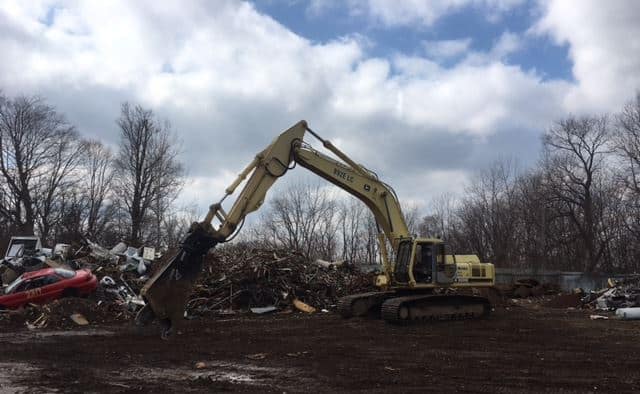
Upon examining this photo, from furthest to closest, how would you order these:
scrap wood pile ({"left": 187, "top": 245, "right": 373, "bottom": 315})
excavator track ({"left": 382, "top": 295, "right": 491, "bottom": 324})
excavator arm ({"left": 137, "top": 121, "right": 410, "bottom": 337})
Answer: scrap wood pile ({"left": 187, "top": 245, "right": 373, "bottom": 315}) → excavator track ({"left": 382, "top": 295, "right": 491, "bottom": 324}) → excavator arm ({"left": 137, "top": 121, "right": 410, "bottom": 337})

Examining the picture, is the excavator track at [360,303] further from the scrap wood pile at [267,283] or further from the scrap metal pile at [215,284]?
the scrap wood pile at [267,283]

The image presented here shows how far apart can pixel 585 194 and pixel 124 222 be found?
1643 inches

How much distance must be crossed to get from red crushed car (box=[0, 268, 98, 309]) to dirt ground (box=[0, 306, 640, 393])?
3277 mm

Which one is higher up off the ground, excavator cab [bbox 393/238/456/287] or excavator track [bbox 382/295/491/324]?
excavator cab [bbox 393/238/456/287]

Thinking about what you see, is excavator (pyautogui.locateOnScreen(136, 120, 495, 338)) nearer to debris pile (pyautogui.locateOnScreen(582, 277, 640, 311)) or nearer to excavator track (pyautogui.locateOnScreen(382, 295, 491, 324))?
excavator track (pyautogui.locateOnScreen(382, 295, 491, 324))

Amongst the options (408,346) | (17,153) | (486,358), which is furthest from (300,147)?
(17,153)

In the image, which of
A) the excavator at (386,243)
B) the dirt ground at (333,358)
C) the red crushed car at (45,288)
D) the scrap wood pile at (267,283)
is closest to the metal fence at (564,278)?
the scrap wood pile at (267,283)

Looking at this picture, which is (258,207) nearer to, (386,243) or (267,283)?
(386,243)

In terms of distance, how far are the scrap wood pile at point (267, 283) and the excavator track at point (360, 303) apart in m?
4.42

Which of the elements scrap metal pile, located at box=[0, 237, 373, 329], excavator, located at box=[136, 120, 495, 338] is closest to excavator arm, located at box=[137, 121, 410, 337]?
excavator, located at box=[136, 120, 495, 338]

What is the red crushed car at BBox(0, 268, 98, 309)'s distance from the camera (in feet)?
63.5

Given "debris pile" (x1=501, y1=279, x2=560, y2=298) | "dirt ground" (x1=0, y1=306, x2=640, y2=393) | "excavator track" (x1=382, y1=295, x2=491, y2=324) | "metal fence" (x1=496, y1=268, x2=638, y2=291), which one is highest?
"metal fence" (x1=496, y1=268, x2=638, y2=291)

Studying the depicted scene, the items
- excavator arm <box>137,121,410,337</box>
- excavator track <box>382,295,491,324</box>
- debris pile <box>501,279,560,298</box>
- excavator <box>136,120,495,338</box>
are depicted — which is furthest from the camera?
debris pile <box>501,279,560,298</box>

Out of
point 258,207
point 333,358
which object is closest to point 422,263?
point 258,207
